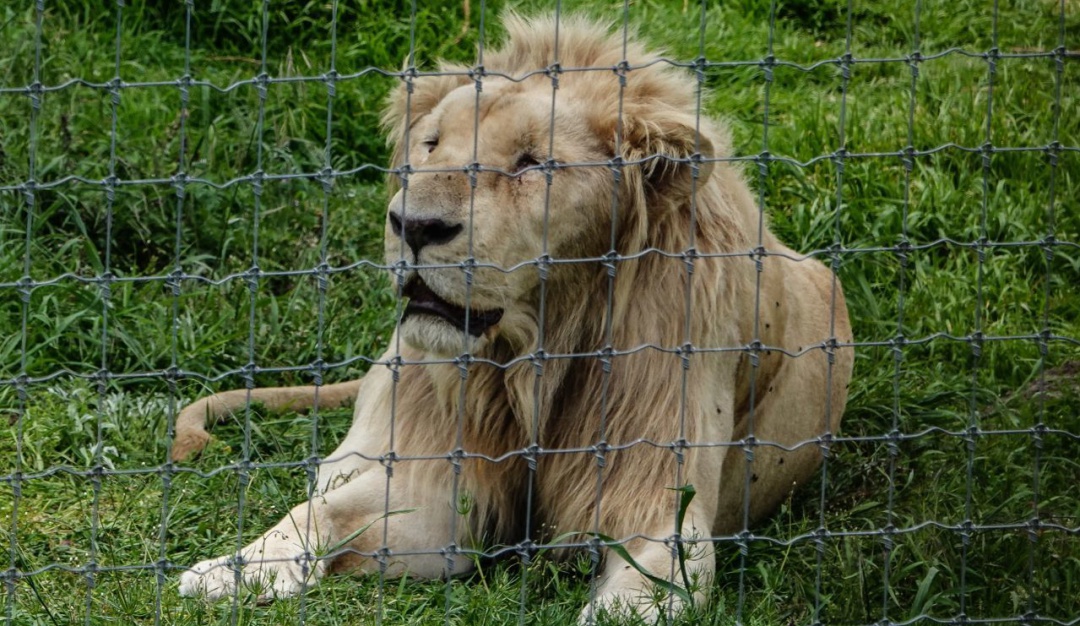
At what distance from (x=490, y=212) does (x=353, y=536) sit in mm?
814

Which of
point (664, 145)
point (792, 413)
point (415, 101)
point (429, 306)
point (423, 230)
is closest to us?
point (423, 230)

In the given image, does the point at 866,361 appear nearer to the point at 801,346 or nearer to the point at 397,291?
the point at 801,346

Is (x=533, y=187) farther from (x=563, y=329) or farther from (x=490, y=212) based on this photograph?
(x=563, y=329)

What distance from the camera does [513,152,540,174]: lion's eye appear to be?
3971 millimetres

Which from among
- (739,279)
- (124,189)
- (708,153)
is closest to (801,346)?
(739,279)

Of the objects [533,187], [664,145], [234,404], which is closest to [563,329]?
[533,187]

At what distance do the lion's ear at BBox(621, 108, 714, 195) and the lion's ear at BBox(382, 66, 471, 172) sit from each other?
19.6 inches

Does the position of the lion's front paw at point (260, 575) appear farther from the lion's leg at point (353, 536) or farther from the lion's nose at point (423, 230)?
the lion's nose at point (423, 230)

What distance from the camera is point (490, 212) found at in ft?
12.5

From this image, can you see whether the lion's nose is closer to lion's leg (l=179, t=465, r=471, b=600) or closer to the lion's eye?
the lion's eye

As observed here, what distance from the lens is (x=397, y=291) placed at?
12.5 ft

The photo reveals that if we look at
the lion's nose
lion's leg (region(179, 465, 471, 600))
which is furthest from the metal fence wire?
the lion's nose

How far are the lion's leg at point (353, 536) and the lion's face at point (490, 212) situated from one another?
52 cm

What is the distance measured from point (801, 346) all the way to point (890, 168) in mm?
1765
